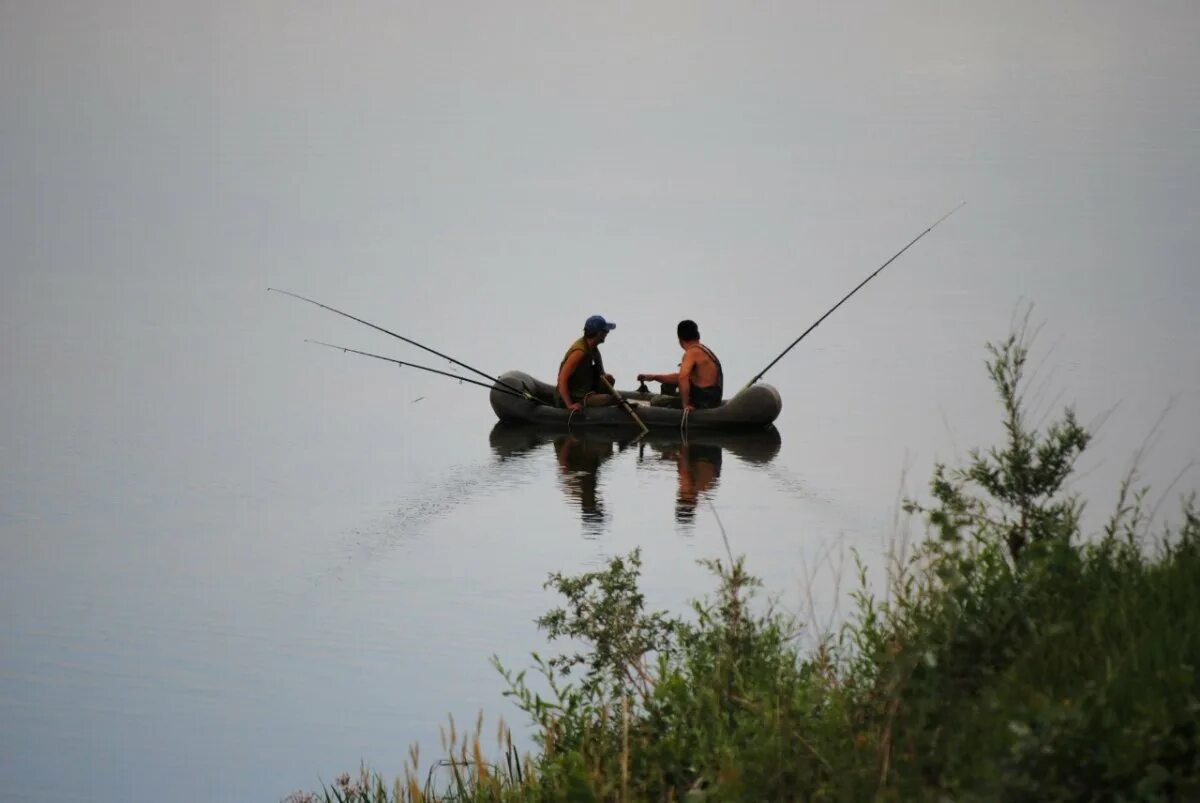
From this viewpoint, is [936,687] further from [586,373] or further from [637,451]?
[586,373]

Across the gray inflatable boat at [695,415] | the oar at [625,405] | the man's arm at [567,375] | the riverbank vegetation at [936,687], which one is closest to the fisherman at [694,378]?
the gray inflatable boat at [695,415]

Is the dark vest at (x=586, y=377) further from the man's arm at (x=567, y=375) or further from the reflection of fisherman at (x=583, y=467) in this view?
the reflection of fisherman at (x=583, y=467)

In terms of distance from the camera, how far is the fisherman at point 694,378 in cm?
1587

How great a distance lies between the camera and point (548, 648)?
8.41 metres

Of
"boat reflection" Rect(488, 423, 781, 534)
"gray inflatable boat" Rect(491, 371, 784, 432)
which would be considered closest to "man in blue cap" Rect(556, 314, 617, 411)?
"gray inflatable boat" Rect(491, 371, 784, 432)

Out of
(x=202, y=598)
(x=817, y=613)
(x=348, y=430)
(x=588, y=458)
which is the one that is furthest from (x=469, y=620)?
(x=348, y=430)

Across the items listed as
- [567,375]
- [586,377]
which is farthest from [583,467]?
[586,377]

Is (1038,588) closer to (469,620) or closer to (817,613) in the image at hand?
(817,613)

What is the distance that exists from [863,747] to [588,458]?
1004 centimetres

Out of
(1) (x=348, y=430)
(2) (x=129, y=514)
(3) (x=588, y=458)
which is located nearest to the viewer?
(2) (x=129, y=514)

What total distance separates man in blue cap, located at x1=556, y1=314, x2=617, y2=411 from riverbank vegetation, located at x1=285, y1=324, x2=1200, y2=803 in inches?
348

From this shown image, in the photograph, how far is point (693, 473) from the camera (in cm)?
1422

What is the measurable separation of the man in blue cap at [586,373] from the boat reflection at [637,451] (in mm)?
334

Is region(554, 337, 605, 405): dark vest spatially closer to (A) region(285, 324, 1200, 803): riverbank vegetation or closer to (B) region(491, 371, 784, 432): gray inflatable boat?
(B) region(491, 371, 784, 432): gray inflatable boat
